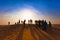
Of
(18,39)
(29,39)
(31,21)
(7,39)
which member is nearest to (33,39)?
(29,39)

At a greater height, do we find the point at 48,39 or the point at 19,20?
the point at 19,20

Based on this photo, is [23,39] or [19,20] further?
[19,20]

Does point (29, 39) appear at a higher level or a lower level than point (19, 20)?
lower

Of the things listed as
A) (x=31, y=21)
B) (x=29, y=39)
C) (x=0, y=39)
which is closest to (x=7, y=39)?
(x=0, y=39)

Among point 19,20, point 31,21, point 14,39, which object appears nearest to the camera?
point 14,39

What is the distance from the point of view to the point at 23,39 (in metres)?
24.6

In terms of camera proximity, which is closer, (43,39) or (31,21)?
(43,39)

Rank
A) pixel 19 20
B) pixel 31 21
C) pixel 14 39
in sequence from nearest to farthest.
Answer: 1. pixel 14 39
2. pixel 19 20
3. pixel 31 21

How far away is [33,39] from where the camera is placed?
24406 mm

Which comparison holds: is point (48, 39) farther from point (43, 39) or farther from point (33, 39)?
point (33, 39)

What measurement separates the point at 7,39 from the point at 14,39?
1319mm

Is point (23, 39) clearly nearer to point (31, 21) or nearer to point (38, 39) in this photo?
point (38, 39)

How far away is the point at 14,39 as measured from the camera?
24359 mm

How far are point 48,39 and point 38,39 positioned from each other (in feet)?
5.45
